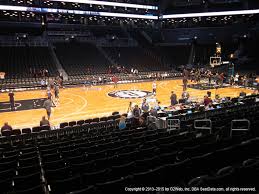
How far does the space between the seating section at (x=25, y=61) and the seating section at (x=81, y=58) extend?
1.99 meters

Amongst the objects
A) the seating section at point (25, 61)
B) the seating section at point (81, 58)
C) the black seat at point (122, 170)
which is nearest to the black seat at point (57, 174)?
the black seat at point (122, 170)

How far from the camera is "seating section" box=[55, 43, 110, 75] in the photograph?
3744 centimetres

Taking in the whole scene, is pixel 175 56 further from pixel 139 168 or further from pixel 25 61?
pixel 139 168

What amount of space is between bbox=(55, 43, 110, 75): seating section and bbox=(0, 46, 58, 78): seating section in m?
1.99

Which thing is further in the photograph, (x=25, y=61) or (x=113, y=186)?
(x=25, y=61)

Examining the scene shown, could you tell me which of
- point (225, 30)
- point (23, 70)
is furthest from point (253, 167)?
point (225, 30)

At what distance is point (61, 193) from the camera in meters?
4.74

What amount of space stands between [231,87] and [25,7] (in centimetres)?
2661

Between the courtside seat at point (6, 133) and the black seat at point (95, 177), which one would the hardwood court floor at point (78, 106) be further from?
the black seat at point (95, 177)

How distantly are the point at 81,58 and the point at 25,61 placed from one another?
324 inches

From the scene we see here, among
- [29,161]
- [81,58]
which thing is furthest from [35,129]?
[81,58]

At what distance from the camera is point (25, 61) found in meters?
35.5

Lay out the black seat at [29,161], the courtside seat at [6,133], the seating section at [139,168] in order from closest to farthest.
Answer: the seating section at [139,168] → the black seat at [29,161] → the courtside seat at [6,133]

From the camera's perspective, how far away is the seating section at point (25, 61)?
Result: 33281mm
